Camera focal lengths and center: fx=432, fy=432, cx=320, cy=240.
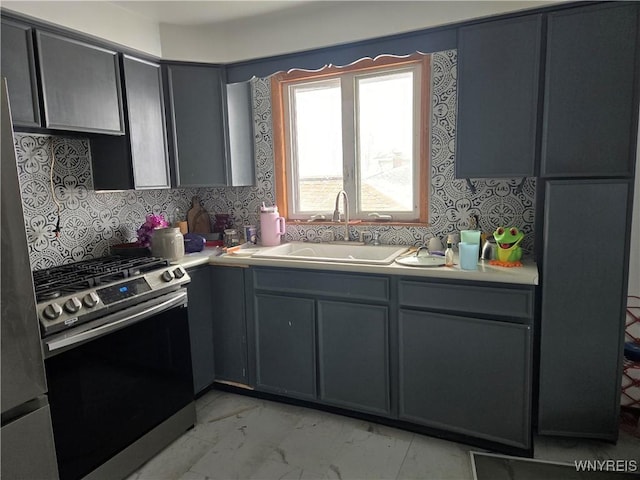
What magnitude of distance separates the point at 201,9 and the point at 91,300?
5.60 feet

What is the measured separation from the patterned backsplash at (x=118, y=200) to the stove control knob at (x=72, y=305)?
2.27 ft

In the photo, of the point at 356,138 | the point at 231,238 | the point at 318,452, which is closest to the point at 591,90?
the point at 356,138

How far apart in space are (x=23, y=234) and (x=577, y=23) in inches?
94.0

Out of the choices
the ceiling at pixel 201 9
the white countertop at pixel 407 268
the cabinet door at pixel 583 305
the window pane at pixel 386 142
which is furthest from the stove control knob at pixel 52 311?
the cabinet door at pixel 583 305

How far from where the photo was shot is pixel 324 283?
7.85 ft

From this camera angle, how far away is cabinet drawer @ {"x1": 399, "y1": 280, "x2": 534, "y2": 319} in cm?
196

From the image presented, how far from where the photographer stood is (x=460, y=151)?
87.6 inches

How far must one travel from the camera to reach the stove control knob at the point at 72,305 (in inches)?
67.8

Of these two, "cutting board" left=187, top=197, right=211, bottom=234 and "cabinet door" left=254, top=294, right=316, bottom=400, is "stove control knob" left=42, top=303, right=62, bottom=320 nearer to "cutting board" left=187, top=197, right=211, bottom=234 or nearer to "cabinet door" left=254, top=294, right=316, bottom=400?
"cabinet door" left=254, top=294, right=316, bottom=400

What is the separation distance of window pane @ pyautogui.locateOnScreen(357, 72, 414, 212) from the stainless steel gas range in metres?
1.33

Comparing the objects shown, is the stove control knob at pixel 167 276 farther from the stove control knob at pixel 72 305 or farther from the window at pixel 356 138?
the window at pixel 356 138

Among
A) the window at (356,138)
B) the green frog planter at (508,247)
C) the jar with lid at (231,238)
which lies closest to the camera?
the green frog planter at (508,247)

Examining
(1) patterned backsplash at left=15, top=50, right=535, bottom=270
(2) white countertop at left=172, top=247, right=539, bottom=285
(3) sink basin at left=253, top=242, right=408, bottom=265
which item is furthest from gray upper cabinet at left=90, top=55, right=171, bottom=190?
(3) sink basin at left=253, top=242, right=408, bottom=265

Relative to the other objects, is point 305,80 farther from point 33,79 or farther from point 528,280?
point 528,280
